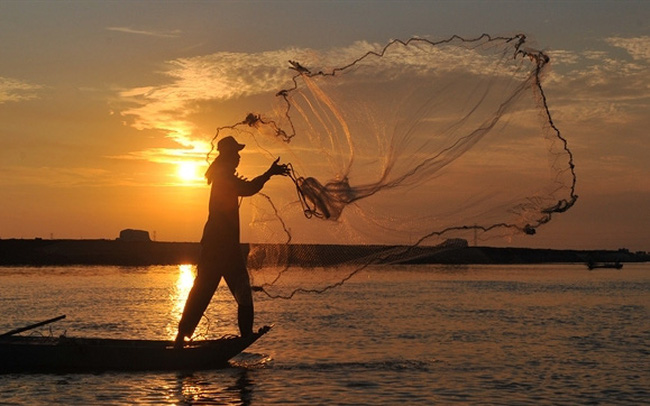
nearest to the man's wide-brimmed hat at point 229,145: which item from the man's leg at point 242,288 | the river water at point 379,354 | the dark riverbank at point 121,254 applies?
the man's leg at point 242,288

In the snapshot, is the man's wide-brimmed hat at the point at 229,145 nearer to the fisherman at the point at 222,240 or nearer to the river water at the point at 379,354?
the fisherman at the point at 222,240

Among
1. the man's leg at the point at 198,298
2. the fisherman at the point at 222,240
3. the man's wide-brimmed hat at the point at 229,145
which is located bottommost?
the man's leg at the point at 198,298

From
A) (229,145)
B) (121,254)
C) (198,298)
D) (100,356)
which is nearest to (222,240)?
(198,298)

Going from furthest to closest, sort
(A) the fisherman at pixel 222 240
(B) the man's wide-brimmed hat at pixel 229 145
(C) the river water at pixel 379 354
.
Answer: (B) the man's wide-brimmed hat at pixel 229 145 < (A) the fisherman at pixel 222 240 < (C) the river water at pixel 379 354

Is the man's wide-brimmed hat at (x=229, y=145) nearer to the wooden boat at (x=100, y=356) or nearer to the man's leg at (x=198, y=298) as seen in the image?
the man's leg at (x=198, y=298)

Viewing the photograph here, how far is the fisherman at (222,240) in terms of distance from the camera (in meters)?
18.5

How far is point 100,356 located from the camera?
19.1 meters

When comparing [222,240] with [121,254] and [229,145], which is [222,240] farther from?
[121,254]

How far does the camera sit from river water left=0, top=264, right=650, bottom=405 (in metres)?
17.5

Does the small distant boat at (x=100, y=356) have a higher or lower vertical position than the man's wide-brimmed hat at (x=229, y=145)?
lower

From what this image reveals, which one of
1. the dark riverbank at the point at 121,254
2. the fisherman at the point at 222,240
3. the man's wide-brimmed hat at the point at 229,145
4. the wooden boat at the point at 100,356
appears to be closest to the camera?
the fisherman at the point at 222,240

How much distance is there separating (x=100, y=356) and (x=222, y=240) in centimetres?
367

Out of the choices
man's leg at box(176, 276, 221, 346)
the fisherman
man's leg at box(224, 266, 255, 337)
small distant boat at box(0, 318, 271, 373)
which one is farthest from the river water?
the fisherman

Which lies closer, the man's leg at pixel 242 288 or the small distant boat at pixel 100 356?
the man's leg at pixel 242 288
